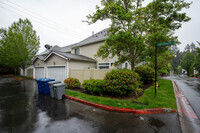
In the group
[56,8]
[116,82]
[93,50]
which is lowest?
[116,82]

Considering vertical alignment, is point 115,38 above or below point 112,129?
above

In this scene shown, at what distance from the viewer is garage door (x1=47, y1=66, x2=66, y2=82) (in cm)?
1087

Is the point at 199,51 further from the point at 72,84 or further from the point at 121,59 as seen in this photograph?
the point at 72,84

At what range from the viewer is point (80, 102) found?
17.9 feet

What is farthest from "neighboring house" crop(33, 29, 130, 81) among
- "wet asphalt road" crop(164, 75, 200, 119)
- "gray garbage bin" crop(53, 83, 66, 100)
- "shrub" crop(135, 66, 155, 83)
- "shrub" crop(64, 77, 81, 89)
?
"wet asphalt road" crop(164, 75, 200, 119)

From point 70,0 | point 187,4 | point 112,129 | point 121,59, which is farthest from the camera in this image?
point 70,0

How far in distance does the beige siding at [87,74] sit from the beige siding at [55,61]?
5.64 ft

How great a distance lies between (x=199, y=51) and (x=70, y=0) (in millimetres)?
29933

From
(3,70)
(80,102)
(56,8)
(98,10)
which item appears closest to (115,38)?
(98,10)

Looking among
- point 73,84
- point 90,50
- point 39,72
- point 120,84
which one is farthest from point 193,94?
point 39,72

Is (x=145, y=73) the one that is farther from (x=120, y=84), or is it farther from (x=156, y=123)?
(x=156, y=123)

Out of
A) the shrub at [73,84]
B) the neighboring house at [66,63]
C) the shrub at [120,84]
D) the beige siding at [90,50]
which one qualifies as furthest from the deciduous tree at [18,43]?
the shrub at [120,84]

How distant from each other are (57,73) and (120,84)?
897 centimetres

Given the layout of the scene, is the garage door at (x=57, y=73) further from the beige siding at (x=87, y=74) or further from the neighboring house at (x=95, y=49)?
the neighboring house at (x=95, y=49)
